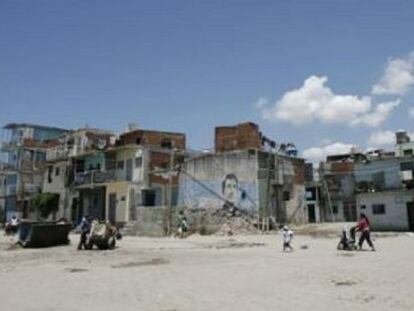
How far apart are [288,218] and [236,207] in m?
6.80

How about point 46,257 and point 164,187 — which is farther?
point 164,187

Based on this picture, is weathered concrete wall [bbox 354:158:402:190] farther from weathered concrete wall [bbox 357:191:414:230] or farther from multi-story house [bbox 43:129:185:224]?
multi-story house [bbox 43:129:185:224]

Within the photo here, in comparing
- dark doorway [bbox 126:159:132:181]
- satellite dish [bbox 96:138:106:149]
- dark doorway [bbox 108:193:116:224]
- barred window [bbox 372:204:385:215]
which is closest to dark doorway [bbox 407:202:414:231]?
barred window [bbox 372:204:385:215]

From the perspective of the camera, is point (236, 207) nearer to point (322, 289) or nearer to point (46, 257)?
point (46, 257)

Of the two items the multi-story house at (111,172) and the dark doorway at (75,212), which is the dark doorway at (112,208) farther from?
the dark doorway at (75,212)

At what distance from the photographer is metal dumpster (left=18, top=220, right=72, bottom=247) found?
3016 centimetres

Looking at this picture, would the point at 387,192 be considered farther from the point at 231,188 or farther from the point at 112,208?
the point at 112,208

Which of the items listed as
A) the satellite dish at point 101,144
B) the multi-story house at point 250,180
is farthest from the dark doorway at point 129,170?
the multi-story house at point 250,180

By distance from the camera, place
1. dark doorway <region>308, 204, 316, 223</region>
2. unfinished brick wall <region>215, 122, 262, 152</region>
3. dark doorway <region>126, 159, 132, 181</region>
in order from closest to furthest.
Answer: unfinished brick wall <region>215, 122, 262, 152</region> < dark doorway <region>126, 159, 132, 181</region> < dark doorway <region>308, 204, 316, 223</region>

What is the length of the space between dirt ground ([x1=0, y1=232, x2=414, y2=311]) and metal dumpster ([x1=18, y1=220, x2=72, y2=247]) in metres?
8.59

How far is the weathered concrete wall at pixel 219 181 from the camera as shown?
43406 millimetres

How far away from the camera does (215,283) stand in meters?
13.5

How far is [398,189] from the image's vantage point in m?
50.2

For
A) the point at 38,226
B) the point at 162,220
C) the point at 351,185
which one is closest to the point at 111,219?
the point at 162,220
